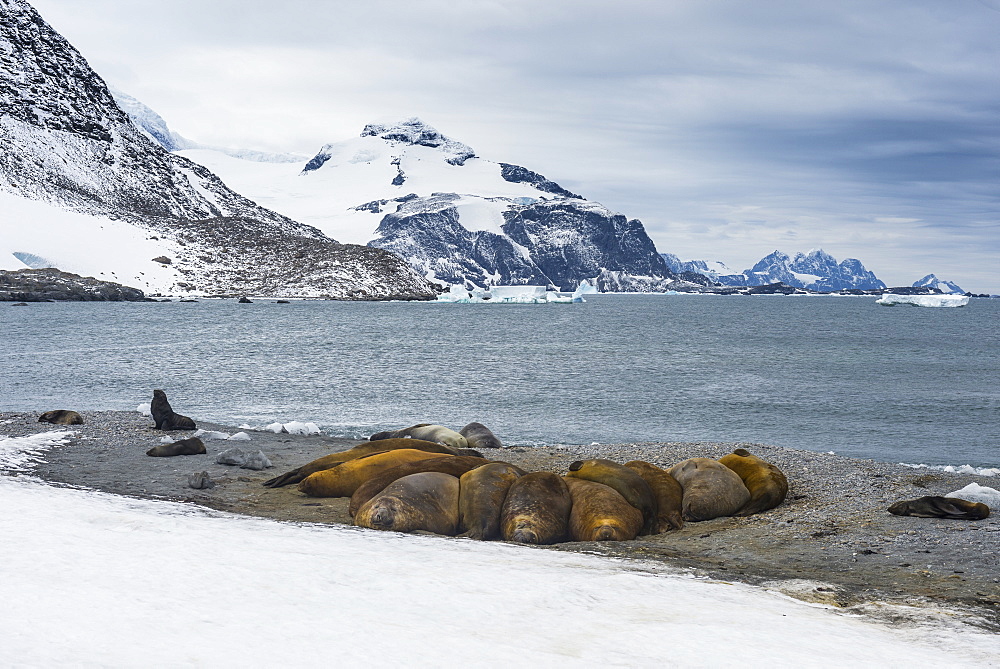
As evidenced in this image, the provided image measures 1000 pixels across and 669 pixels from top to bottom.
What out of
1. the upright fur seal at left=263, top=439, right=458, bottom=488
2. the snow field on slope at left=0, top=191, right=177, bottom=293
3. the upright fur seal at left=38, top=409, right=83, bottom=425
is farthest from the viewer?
the snow field on slope at left=0, top=191, right=177, bottom=293

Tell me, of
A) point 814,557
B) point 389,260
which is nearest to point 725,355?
point 814,557

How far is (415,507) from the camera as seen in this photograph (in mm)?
11078

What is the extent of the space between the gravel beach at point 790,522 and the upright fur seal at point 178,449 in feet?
0.67

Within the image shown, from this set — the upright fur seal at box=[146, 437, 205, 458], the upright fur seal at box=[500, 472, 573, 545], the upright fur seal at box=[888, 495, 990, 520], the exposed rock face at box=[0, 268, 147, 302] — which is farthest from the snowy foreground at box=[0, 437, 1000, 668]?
the exposed rock face at box=[0, 268, 147, 302]

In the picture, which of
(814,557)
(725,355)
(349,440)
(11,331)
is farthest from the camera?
(11,331)

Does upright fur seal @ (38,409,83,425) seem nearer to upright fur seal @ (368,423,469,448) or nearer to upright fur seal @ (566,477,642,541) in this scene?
upright fur seal @ (368,423,469,448)

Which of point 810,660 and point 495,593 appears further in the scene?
point 495,593

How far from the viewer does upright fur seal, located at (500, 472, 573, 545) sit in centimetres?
1068

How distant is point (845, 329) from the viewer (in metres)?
95.2

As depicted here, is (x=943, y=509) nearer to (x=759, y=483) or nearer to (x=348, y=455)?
(x=759, y=483)

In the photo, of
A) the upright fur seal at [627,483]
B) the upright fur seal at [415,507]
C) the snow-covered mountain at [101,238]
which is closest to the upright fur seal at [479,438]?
the upright fur seal at [627,483]

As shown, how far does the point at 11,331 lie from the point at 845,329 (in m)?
85.9

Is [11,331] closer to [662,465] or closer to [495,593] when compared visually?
[662,465]

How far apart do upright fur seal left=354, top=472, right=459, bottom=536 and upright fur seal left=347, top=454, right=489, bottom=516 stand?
411mm
